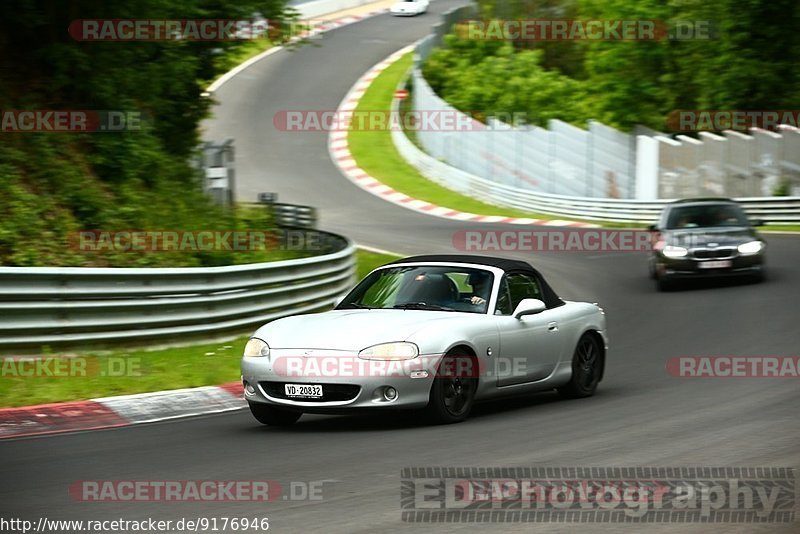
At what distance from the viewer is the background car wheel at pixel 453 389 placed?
9797 mm

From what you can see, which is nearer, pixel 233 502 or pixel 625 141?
pixel 233 502

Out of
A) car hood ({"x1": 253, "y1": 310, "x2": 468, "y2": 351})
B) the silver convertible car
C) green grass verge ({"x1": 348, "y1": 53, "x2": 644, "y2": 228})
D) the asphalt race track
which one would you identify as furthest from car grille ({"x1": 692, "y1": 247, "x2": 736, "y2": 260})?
green grass verge ({"x1": 348, "y1": 53, "x2": 644, "y2": 228})

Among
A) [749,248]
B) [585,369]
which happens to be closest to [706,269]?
[749,248]

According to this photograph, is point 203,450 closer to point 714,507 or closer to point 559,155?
point 714,507

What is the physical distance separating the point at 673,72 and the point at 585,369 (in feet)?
110

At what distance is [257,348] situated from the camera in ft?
33.2

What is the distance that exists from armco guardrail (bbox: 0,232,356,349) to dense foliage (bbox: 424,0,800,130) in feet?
90.7

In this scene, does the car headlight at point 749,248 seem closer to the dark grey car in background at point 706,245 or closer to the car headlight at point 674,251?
the dark grey car in background at point 706,245

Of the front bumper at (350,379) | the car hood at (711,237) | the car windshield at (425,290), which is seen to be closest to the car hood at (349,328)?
the front bumper at (350,379)

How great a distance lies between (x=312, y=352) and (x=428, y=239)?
21.1m

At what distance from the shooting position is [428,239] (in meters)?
30.8

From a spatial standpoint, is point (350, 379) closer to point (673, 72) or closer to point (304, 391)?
point (304, 391)

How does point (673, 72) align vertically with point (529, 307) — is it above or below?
above

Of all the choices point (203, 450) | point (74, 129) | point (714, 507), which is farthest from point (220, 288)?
point (714, 507)
